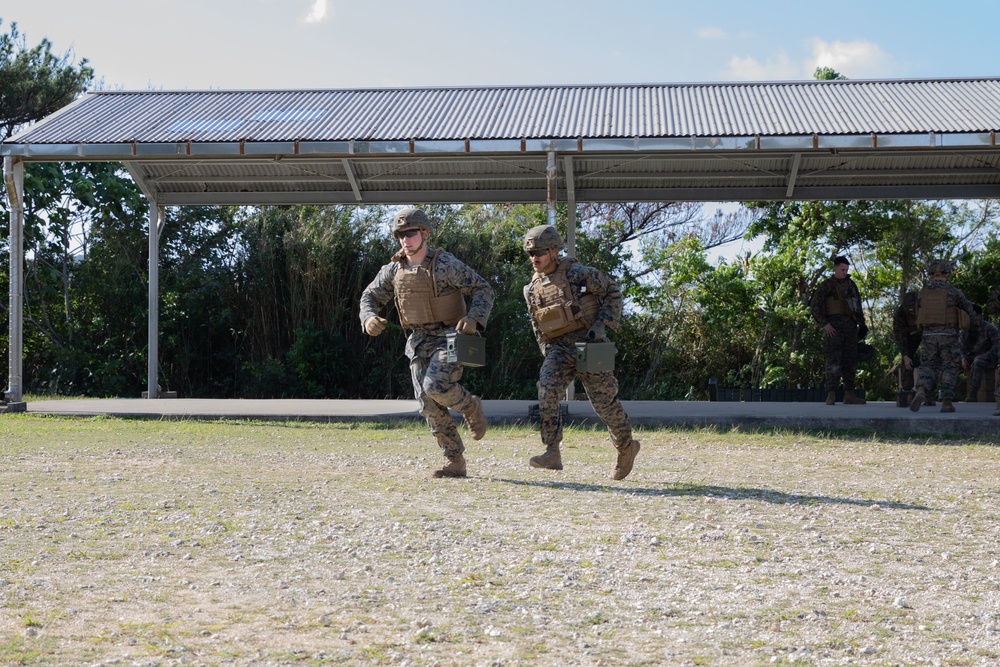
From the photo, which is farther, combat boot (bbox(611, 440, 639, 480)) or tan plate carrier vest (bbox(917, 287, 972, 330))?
tan plate carrier vest (bbox(917, 287, 972, 330))

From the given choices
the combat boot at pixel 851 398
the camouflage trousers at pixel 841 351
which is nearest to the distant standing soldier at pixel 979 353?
the combat boot at pixel 851 398

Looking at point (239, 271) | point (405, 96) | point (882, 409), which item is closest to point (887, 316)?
point (882, 409)

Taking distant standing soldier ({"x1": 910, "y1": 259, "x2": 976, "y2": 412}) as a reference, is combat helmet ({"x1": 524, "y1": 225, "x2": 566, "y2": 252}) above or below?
above

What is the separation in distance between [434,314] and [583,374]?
110cm

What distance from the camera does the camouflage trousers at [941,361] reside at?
13344mm

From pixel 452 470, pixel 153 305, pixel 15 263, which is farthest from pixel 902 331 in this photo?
pixel 15 263

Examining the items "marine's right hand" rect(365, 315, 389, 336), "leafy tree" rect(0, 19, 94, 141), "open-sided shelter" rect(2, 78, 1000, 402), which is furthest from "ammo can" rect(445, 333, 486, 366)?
"leafy tree" rect(0, 19, 94, 141)

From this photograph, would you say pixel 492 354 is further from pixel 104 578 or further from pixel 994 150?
pixel 104 578

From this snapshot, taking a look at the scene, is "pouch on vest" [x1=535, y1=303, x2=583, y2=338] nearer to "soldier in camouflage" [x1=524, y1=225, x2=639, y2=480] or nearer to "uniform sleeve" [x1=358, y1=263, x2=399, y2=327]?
"soldier in camouflage" [x1=524, y1=225, x2=639, y2=480]

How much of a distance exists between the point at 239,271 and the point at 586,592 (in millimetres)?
16211

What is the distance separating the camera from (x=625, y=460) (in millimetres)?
8016

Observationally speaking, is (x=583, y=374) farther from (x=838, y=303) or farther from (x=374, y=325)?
(x=838, y=303)

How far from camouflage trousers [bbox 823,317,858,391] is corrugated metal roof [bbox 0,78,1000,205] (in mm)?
2036

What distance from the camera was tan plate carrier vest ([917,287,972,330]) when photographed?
523 inches
